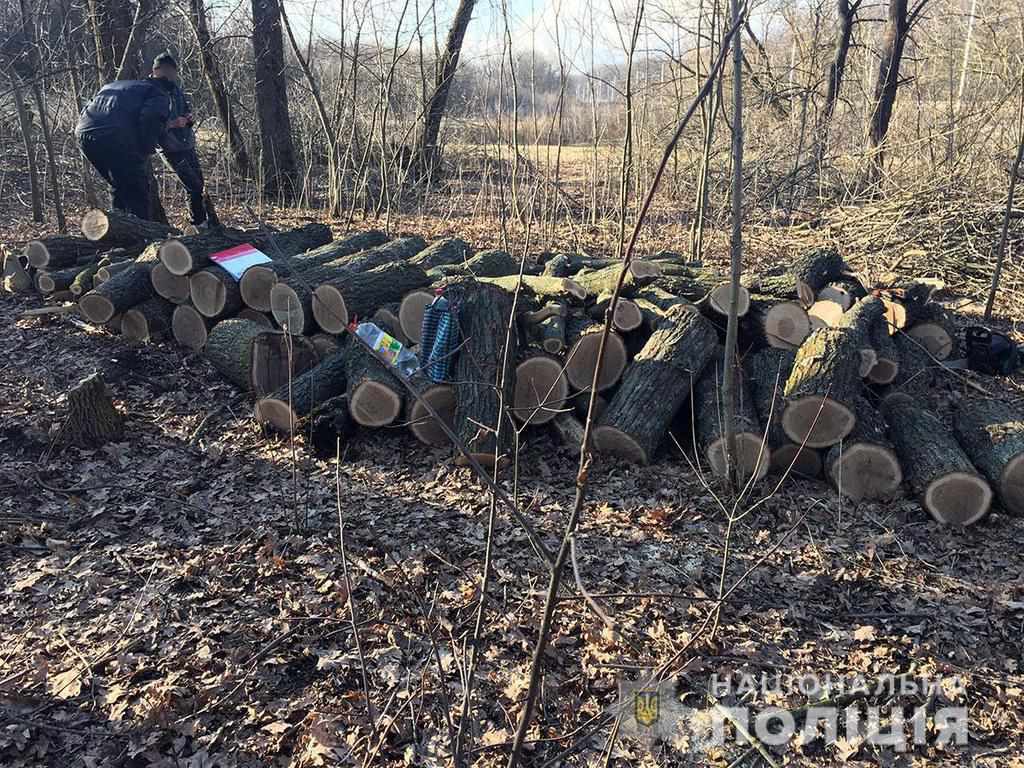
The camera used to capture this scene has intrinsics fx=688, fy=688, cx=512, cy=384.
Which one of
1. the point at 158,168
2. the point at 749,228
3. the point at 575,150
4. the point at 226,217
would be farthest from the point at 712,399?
the point at 575,150

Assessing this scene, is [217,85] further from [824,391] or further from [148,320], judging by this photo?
[824,391]

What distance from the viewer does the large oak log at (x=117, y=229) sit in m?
6.42

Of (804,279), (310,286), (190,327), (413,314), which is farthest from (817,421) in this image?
(190,327)

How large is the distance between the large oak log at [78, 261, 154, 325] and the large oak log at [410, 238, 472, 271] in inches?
84.3

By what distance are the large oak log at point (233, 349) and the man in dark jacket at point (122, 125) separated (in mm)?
2967

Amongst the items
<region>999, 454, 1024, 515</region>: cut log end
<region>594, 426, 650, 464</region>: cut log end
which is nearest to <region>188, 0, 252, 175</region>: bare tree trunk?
<region>594, 426, 650, 464</region>: cut log end

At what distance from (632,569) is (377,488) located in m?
1.48

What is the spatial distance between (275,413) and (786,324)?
3363mm

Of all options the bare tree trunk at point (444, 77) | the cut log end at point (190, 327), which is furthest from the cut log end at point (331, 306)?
the bare tree trunk at point (444, 77)

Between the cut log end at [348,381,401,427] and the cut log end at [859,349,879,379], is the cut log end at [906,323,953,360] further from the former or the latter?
the cut log end at [348,381,401,427]

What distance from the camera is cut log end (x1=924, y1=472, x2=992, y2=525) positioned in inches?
137

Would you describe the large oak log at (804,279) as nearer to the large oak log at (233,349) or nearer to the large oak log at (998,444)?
the large oak log at (998,444)

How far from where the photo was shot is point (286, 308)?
193 inches

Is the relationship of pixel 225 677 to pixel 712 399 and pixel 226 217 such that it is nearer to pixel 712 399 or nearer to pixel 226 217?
pixel 712 399
